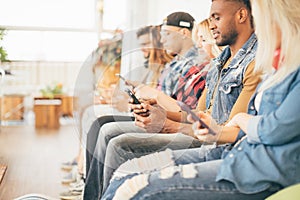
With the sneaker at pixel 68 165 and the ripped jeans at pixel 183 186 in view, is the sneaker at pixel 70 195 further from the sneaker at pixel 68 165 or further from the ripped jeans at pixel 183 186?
the ripped jeans at pixel 183 186

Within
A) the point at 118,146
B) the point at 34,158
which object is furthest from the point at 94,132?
Answer: the point at 34,158

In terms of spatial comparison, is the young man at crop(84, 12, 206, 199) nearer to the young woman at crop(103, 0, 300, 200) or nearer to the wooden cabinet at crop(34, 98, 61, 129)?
the young woman at crop(103, 0, 300, 200)

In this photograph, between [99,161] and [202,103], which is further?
[99,161]

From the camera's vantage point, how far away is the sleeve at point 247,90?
1.70m

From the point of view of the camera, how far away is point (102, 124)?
98.2 inches

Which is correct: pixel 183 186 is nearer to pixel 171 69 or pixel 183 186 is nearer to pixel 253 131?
pixel 253 131

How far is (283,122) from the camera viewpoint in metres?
1.43

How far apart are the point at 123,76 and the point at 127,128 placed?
1.36 ft

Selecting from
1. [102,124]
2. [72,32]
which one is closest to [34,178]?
[102,124]

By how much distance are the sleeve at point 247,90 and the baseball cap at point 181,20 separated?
2.33 ft

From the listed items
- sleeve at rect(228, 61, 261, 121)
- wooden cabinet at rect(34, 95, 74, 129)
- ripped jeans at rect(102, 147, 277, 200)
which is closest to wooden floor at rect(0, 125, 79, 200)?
wooden cabinet at rect(34, 95, 74, 129)

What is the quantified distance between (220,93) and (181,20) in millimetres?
745

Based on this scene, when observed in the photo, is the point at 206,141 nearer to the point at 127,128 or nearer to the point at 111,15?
the point at 127,128

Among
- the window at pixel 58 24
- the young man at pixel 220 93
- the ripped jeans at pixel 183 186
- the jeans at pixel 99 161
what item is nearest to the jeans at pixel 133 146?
the young man at pixel 220 93
